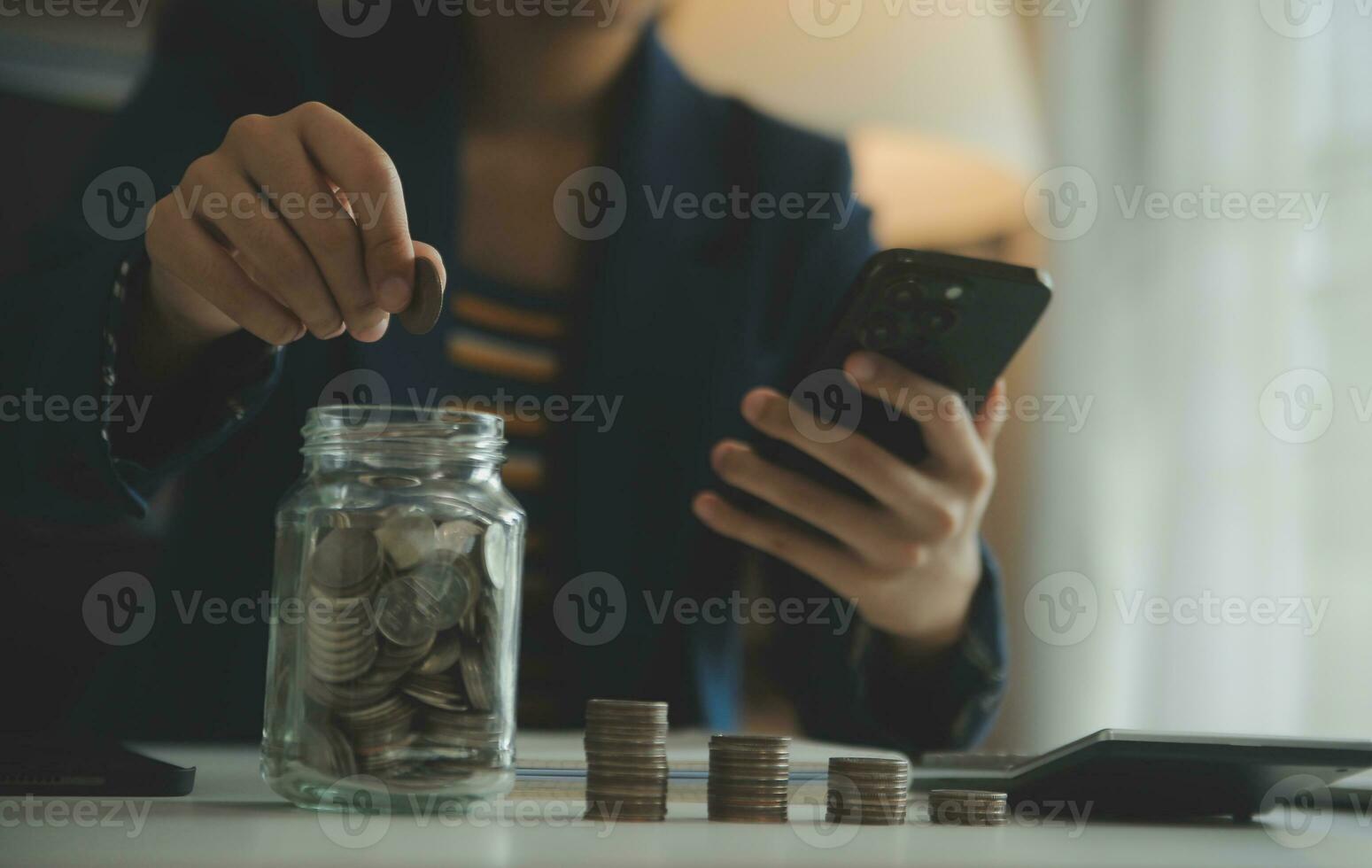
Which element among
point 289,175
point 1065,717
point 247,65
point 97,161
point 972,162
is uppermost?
point 972,162

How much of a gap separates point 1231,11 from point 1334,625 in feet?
3.02

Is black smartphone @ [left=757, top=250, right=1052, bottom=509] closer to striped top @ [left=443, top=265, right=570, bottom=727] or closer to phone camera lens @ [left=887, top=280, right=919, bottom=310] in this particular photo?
phone camera lens @ [left=887, top=280, right=919, bottom=310]

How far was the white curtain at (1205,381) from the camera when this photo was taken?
160cm

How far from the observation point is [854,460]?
0.83 meters

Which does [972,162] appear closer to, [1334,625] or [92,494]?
[1334,625]

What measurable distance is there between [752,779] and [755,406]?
1.27ft

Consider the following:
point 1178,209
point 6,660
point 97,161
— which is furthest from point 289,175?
point 1178,209

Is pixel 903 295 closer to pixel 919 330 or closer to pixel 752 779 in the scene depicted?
pixel 919 330

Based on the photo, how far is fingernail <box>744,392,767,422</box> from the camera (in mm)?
806

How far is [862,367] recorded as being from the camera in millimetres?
743

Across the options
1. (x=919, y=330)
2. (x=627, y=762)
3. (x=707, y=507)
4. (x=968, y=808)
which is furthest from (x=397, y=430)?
(x=707, y=507)

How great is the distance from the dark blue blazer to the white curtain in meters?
0.61

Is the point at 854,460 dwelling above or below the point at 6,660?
above

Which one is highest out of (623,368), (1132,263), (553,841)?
(1132,263)
